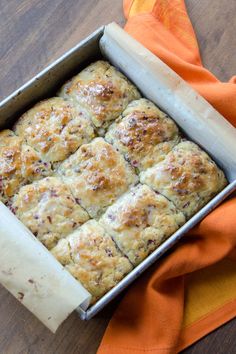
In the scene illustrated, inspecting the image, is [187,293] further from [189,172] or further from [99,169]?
[99,169]

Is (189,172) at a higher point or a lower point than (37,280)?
lower

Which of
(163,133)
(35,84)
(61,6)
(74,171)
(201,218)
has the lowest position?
(201,218)

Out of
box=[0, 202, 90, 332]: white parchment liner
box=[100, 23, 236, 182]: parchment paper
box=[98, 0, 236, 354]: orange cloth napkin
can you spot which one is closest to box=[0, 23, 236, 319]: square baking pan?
box=[100, 23, 236, 182]: parchment paper

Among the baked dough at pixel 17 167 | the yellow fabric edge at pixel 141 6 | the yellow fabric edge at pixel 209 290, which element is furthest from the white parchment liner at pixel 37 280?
the yellow fabric edge at pixel 141 6

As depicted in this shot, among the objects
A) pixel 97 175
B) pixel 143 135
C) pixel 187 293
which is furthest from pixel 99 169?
pixel 187 293

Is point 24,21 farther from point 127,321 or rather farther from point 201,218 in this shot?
point 127,321

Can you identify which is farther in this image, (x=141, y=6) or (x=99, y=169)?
(x=141, y=6)

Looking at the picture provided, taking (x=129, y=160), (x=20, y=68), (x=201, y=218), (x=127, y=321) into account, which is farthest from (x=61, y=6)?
(x=127, y=321)
